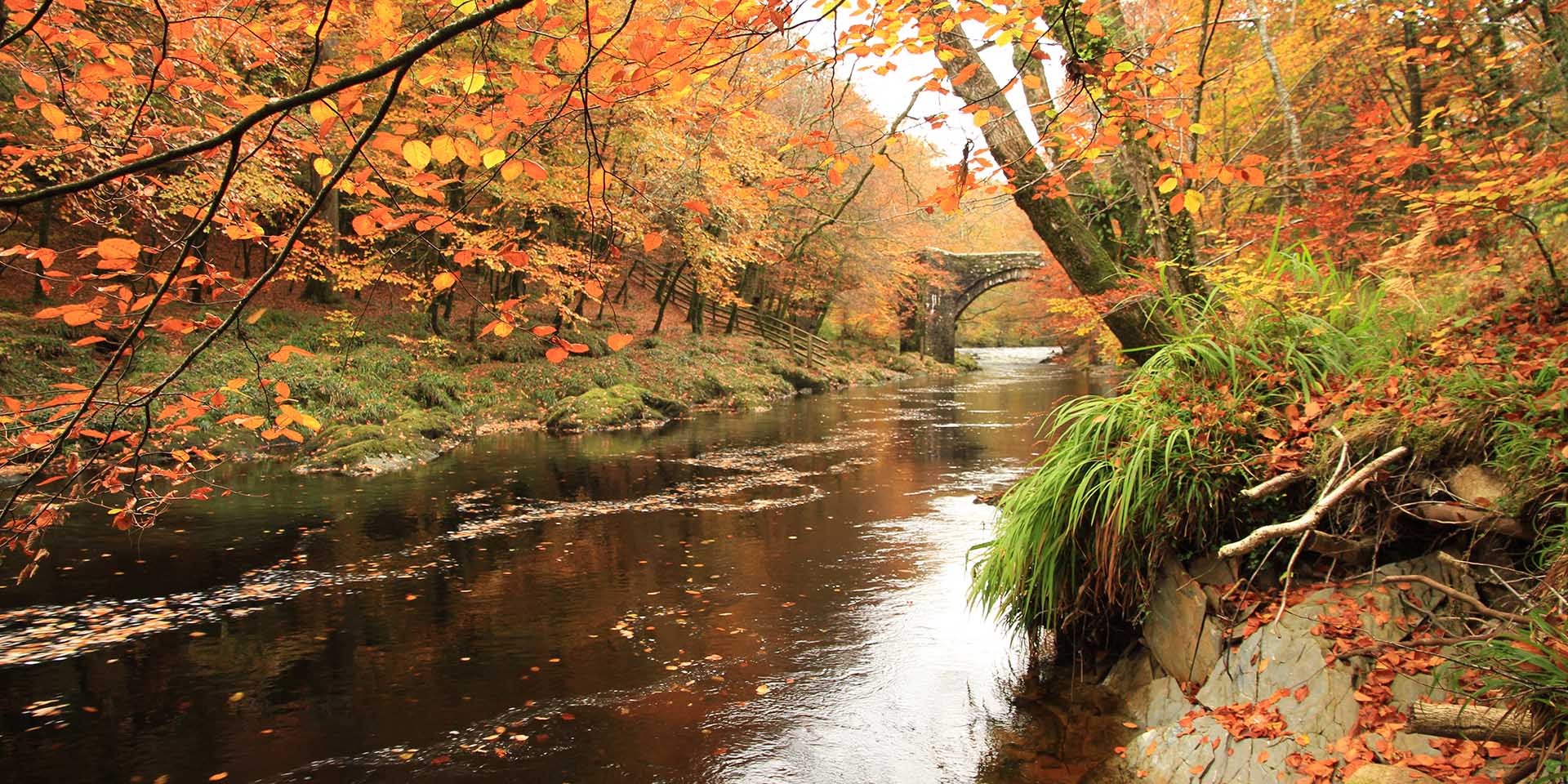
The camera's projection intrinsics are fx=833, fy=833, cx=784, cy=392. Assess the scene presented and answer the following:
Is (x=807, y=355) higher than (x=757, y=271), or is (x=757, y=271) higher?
(x=757, y=271)

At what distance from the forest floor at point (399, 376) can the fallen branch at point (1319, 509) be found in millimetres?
6050

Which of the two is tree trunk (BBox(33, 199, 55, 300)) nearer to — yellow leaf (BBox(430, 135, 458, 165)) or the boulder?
the boulder

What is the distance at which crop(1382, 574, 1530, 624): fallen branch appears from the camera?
8.63 feet

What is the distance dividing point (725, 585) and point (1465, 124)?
21.0 feet

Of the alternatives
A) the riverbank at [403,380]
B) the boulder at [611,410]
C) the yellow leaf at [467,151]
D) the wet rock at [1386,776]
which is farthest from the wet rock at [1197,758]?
the boulder at [611,410]

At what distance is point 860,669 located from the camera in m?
4.91

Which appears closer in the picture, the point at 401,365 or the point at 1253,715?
the point at 1253,715

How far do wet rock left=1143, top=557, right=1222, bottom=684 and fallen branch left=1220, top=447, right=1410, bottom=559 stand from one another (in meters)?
0.53

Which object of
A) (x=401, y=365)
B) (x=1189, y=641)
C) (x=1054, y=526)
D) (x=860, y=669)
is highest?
(x=401, y=365)

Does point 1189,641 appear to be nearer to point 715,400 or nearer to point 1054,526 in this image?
point 1054,526

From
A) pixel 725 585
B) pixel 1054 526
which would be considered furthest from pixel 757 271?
pixel 1054 526

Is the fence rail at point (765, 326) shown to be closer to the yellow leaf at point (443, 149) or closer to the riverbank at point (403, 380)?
the riverbank at point (403, 380)

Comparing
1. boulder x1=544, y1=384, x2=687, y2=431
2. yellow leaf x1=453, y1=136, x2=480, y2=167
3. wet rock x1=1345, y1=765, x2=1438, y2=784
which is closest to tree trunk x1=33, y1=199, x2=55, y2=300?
boulder x1=544, y1=384, x2=687, y2=431

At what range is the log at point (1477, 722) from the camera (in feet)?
7.74
